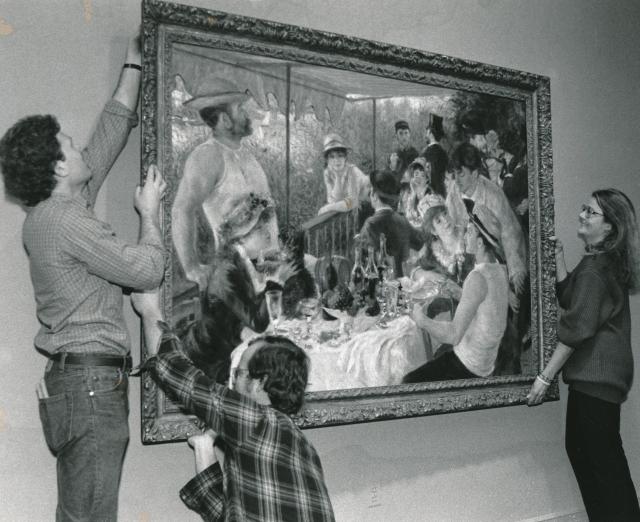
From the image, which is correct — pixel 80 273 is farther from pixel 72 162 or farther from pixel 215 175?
pixel 215 175

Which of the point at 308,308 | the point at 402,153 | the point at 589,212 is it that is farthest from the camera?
the point at 589,212

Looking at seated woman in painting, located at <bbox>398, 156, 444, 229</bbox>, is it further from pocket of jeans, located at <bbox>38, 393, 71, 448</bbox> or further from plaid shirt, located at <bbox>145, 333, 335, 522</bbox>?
pocket of jeans, located at <bbox>38, 393, 71, 448</bbox>

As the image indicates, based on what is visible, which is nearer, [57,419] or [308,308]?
[57,419]

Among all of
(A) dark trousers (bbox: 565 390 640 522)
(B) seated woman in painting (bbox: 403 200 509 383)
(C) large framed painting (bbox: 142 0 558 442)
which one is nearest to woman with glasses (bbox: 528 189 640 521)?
(A) dark trousers (bbox: 565 390 640 522)

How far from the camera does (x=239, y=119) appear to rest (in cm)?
240

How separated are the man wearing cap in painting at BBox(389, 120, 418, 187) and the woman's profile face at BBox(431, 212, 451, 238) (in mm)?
206

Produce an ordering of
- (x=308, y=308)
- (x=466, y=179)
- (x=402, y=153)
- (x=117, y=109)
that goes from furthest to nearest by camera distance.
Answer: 1. (x=466, y=179)
2. (x=402, y=153)
3. (x=308, y=308)
4. (x=117, y=109)

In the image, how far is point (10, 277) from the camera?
2.12 m

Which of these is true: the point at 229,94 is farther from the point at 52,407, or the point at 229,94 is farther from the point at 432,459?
the point at 432,459

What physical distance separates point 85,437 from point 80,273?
440 mm

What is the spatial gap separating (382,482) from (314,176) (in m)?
1.19

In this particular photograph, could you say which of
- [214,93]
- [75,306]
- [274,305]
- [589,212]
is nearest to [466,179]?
[589,212]

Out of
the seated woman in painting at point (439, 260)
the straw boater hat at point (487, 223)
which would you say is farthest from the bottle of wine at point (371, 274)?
the straw boater hat at point (487, 223)

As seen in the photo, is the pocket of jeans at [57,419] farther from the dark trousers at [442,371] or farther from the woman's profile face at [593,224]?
the woman's profile face at [593,224]
